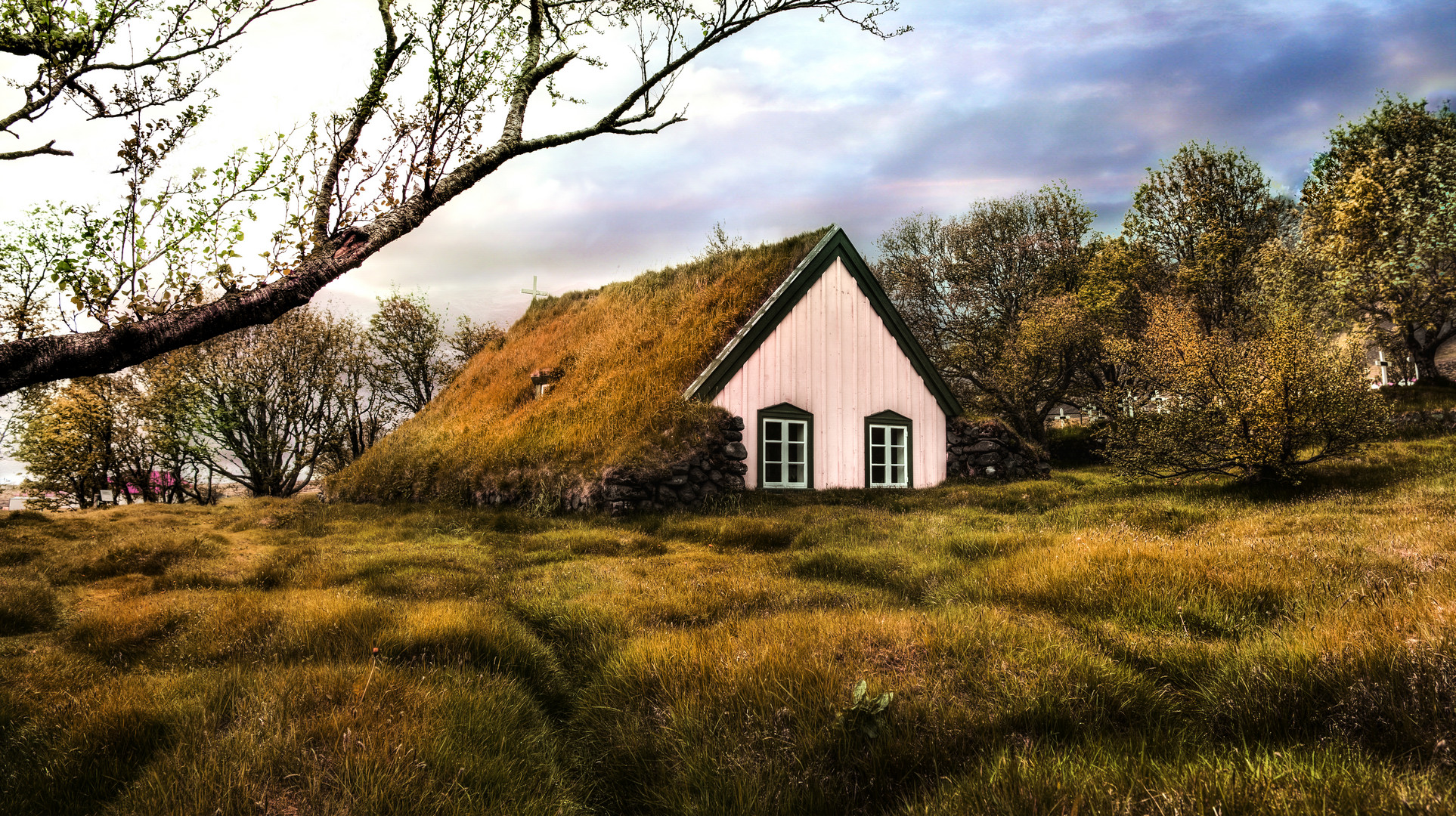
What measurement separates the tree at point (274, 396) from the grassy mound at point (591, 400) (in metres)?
6.56

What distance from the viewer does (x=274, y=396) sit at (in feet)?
88.9

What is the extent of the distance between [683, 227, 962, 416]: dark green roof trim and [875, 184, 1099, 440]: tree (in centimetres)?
1157

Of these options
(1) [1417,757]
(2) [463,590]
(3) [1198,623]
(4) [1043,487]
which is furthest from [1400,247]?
(2) [463,590]

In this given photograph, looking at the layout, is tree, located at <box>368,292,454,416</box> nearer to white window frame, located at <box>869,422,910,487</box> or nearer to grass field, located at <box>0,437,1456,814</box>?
white window frame, located at <box>869,422,910,487</box>

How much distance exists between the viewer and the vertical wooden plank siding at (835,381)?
56.3 ft

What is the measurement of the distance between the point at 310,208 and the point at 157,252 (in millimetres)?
1220

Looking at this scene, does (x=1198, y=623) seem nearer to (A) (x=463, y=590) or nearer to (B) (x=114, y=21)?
(A) (x=463, y=590)

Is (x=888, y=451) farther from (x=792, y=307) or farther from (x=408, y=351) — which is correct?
(x=408, y=351)

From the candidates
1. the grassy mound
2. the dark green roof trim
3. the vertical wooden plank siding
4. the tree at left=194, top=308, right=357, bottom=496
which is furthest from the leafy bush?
the tree at left=194, top=308, right=357, bottom=496

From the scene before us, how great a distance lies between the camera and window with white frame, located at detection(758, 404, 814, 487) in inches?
673

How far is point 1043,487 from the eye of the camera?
1747 cm

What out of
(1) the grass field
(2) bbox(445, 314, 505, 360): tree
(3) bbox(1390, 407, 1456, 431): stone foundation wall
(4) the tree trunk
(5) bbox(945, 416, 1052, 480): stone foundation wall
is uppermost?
(2) bbox(445, 314, 505, 360): tree

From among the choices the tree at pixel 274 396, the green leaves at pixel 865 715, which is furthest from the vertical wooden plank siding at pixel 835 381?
the tree at pixel 274 396

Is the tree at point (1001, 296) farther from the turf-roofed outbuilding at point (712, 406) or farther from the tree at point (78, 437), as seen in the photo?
the tree at point (78, 437)
